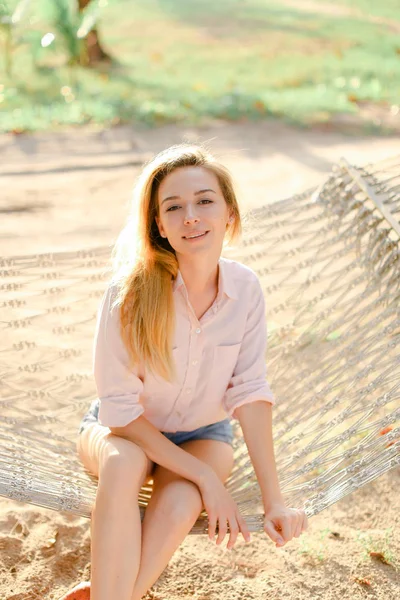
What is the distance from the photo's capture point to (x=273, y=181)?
4988 millimetres

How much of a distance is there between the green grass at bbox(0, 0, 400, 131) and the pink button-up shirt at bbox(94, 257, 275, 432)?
4.76m

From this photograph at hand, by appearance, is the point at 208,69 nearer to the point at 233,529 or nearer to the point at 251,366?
the point at 251,366

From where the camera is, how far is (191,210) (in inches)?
65.8

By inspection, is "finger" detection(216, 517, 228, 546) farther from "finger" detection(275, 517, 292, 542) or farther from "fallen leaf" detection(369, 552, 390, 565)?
"fallen leaf" detection(369, 552, 390, 565)

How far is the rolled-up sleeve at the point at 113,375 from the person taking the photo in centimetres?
168

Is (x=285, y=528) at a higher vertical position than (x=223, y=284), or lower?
lower

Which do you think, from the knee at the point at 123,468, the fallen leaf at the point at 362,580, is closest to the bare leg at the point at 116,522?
the knee at the point at 123,468

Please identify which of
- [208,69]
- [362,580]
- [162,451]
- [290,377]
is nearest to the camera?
[162,451]

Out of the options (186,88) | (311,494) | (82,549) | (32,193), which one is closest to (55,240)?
(32,193)

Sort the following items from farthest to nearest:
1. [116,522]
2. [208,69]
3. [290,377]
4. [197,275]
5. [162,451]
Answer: [208,69], [290,377], [197,275], [162,451], [116,522]

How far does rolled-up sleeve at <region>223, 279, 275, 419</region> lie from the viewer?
69.7 inches

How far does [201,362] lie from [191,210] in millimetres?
339

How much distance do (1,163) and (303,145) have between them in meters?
2.12

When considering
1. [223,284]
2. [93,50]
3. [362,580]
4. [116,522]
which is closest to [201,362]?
[223,284]
